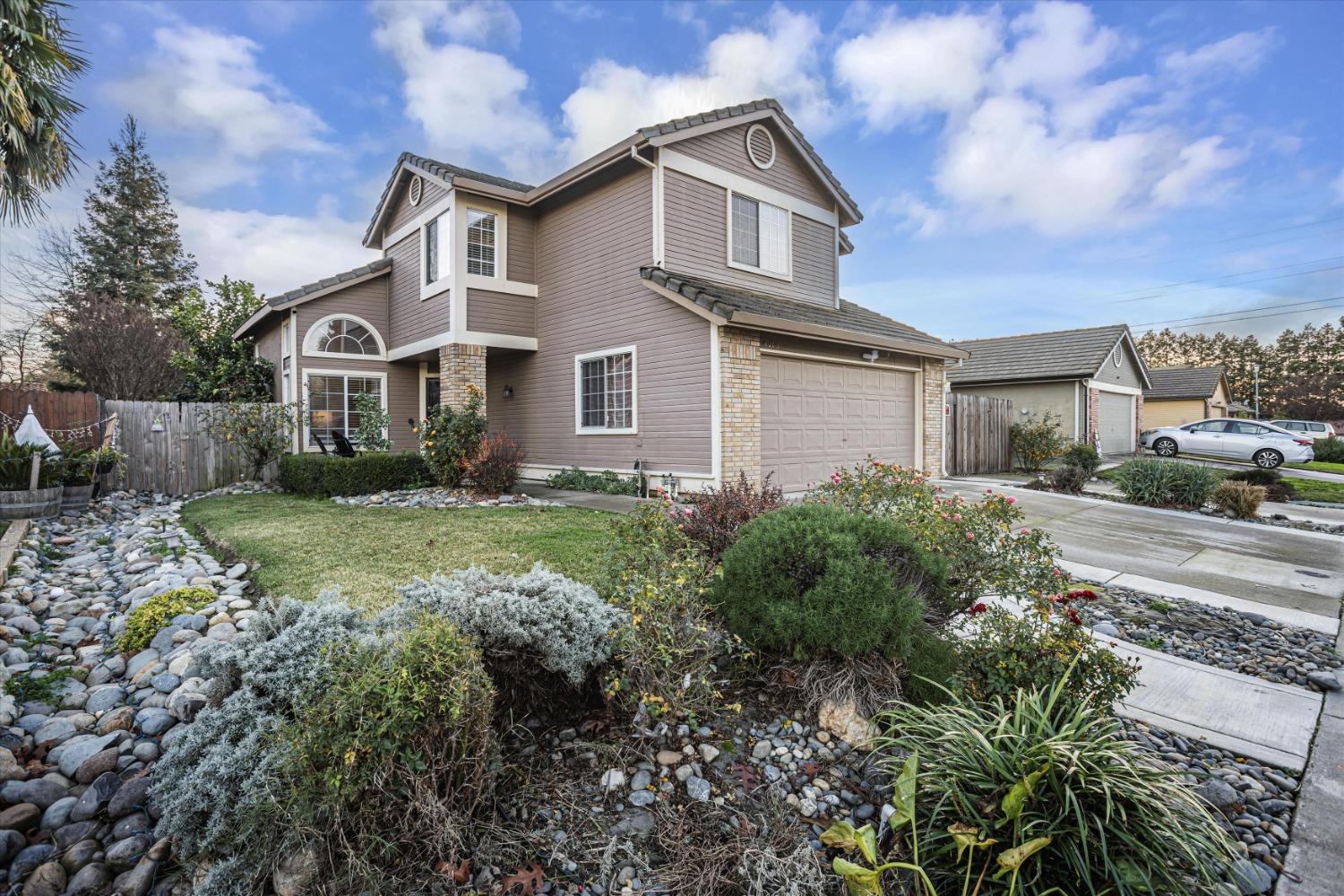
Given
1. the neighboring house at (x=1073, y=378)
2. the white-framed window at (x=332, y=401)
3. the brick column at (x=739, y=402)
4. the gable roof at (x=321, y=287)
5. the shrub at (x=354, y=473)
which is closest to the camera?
the brick column at (x=739, y=402)

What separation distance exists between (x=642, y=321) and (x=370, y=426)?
627cm

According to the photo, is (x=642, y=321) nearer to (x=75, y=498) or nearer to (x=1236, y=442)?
(x=75, y=498)

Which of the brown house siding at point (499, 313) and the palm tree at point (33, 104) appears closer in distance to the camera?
the palm tree at point (33, 104)

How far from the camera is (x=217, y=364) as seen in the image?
16.3 m

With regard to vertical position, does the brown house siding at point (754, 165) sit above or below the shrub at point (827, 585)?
above

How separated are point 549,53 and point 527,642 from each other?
12624 mm

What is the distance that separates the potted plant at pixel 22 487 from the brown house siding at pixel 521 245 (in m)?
7.65

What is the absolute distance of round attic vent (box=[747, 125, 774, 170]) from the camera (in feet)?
37.1

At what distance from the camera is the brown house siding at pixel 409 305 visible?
38.7 ft

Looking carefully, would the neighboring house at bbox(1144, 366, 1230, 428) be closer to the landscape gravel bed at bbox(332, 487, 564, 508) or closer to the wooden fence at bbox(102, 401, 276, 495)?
the landscape gravel bed at bbox(332, 487, 564, 508)

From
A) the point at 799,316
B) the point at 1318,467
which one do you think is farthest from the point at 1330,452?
the point at 799,316

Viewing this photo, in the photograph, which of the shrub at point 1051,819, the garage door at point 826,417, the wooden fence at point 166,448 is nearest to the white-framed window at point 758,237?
the garage door at point 826,417

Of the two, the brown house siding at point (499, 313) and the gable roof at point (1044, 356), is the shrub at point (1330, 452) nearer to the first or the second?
the gable roof at point (1044, 356)

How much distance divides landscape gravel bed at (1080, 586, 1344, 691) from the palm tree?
11.2m
